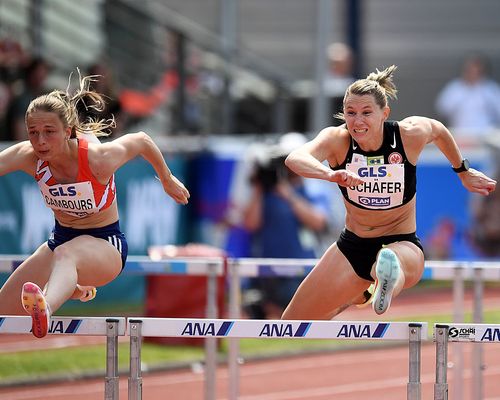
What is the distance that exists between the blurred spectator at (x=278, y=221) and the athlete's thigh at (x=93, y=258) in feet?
15.7

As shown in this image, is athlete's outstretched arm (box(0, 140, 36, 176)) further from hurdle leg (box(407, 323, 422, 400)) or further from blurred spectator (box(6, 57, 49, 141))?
blurred spectator (box(6, 57, 49, 141))

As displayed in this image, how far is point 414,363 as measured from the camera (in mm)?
5316

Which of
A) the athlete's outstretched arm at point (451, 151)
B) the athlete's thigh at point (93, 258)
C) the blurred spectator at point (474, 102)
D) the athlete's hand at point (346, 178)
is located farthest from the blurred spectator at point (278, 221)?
the blurred spectator at point (474, 102)

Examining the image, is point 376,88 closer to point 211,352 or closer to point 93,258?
point 93,258

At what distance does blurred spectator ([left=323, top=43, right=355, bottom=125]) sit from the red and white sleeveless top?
9429 mm

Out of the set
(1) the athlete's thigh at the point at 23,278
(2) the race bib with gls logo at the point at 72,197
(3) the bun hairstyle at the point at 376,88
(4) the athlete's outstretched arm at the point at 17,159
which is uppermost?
(3) the bun hairstyle at the point at 376,88

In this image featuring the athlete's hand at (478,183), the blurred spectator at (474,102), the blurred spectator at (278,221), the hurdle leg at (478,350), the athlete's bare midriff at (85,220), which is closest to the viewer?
the athlete's bare midriff at (85,220)

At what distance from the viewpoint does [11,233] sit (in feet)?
39.0

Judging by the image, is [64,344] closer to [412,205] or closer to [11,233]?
[11,233]

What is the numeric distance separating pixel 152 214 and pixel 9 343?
2.61 m

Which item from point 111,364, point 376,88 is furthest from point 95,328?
point 376,88

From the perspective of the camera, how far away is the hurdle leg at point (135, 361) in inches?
213

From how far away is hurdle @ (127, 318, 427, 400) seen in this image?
17.4 feet

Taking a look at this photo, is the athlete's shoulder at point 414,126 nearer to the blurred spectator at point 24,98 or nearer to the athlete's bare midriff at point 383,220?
the athlete's bare midriff at point 383,220
